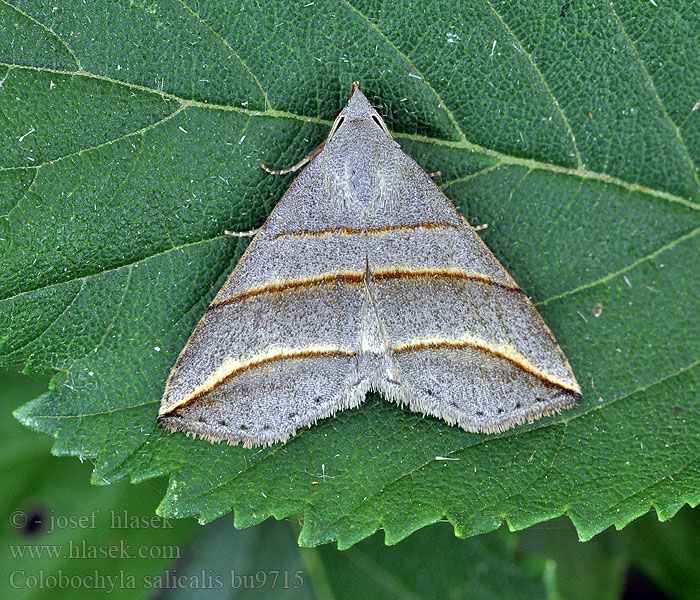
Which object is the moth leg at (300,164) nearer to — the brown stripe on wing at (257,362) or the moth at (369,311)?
the moth at (369,311)

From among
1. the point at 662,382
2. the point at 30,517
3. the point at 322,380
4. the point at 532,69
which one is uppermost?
Answer: the point at 532,69

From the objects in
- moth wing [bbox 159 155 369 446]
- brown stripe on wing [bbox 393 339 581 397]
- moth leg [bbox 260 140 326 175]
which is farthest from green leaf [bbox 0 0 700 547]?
brown stripe on wing [bbox 393 339 581 397]

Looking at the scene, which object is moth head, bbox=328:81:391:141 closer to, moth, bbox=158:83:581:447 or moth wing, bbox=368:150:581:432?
moth, bbox=158:83:581:447

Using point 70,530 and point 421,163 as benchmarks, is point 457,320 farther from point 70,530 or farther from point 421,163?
point 70,530

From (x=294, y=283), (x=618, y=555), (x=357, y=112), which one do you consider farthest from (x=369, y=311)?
(x=618, y=555)

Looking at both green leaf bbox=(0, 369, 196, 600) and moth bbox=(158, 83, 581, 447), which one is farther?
green leaf bbox=(0, 369, 196, 600)

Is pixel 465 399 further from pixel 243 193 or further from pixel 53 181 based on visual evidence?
pixel 53 181

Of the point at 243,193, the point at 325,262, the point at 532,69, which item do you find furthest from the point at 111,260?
the point at 532,69
